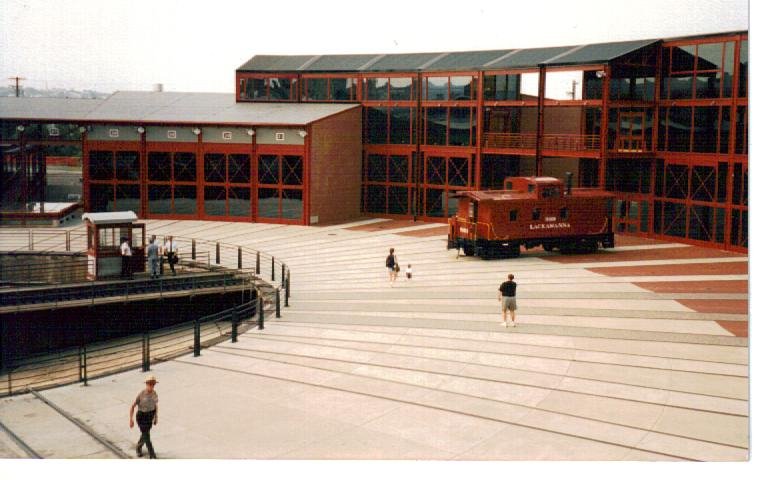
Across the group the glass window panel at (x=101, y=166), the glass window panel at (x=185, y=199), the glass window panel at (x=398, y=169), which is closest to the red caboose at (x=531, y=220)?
the glass window panel at (x=398, y=169)

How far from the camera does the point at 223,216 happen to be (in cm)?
4288

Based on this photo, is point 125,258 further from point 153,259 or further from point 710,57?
point 710,57

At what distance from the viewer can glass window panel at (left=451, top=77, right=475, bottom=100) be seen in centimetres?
4253

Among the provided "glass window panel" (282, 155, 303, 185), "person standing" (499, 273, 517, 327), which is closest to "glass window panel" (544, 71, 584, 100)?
"glass window panel" (282, 155, 303, 185)

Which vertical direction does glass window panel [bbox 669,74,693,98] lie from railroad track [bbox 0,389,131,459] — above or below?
above

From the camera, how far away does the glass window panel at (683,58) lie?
3469 cm

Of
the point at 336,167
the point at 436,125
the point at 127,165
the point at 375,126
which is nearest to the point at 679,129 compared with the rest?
the point at 436,125

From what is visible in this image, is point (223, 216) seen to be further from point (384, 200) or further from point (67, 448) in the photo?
point (67, 448)

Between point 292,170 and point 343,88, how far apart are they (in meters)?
6.76

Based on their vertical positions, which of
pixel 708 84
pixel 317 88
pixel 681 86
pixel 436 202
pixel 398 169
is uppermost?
pixel 317 88

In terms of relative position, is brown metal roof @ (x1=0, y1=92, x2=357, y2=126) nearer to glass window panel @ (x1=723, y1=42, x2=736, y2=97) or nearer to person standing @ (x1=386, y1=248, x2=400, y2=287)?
person standing @ (x1=386, y1=248, x2=400, y2=287)

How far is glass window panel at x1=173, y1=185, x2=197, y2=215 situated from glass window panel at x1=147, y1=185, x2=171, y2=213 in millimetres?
370

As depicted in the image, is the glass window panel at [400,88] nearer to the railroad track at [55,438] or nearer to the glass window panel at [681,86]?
the glass window panel at [681,86]

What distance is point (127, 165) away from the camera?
4306 cm
